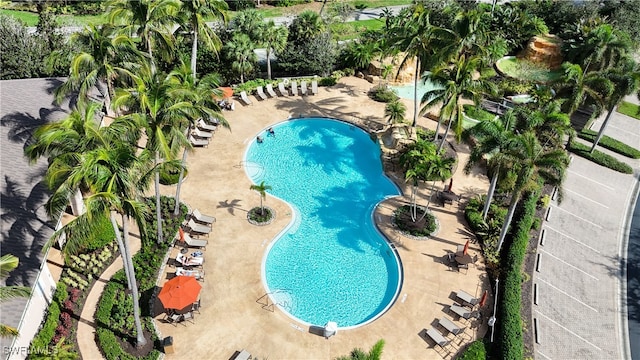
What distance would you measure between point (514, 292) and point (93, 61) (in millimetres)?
30465

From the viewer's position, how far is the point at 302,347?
25.7 metres

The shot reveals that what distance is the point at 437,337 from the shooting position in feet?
85.5

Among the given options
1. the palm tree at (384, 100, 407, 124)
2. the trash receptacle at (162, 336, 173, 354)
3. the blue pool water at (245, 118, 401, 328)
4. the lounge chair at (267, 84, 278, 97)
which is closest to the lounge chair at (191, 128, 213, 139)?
the blue pool water at (245, 118, 401, 328)

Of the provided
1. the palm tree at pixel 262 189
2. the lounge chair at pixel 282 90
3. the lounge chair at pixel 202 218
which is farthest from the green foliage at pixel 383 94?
the lounge chair at pixel 202 218

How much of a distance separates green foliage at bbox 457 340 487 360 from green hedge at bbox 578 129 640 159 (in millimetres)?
28624

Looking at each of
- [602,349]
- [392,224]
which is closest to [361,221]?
[392,224]

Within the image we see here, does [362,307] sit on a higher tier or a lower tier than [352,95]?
lower

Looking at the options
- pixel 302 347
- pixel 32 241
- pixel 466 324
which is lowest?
pixel 302 347

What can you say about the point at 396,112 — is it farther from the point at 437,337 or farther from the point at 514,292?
the point at 437,337

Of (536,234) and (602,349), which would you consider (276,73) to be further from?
(602,349)

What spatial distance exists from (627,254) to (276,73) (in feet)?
123

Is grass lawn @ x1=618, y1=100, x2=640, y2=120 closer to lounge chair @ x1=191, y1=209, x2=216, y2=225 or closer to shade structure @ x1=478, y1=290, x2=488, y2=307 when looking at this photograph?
shade structure @ x1=478, y1=290, x2=488, y2=307

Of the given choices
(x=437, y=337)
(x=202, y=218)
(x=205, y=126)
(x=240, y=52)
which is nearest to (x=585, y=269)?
(x=437, y=337)

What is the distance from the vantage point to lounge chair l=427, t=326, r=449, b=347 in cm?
2588
